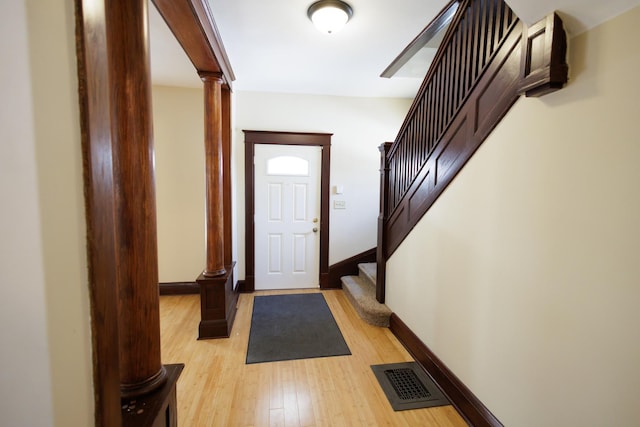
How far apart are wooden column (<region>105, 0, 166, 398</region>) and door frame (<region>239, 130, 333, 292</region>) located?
103 inches

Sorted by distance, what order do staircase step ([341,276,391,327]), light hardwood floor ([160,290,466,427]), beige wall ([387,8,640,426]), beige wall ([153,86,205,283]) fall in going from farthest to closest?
beige wall ([153,86,205,283]) < staircase step ([341,276,391,327]) < light hardwood floor ([160,290,466,427]) < beige wall ([387,8,640,426])

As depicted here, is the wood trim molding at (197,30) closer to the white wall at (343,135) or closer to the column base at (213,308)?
the white wall at (343,135)

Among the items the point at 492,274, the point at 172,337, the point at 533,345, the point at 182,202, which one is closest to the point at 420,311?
the point at 492,274

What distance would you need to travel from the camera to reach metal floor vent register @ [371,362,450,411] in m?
1.92

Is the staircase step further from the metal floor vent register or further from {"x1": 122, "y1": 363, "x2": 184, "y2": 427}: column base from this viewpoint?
{"x1": 122, "y1": 363, "x2": 184, "y2": 427}: column base

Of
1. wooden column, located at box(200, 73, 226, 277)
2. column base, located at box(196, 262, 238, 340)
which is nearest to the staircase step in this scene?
column base, located at box(196, 262, 238, 340)

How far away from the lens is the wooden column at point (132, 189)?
1132 millimetres

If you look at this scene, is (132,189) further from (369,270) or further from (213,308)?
(369,270)

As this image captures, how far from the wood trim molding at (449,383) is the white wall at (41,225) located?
1.86 meters

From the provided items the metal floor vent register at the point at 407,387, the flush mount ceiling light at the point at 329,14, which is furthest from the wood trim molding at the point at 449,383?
the flush mount ceiling light at the point at 329,14

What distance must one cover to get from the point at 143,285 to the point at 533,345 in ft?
5.64

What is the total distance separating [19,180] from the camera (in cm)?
55

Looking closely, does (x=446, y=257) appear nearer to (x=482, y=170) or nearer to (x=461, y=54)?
(x=482, y=170)

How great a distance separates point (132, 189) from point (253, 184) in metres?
2.71
